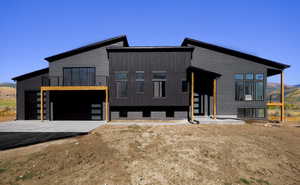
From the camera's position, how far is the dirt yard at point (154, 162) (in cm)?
370

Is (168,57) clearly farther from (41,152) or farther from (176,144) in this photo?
(41,152)

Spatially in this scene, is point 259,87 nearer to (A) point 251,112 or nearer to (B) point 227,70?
(A) point 251,112

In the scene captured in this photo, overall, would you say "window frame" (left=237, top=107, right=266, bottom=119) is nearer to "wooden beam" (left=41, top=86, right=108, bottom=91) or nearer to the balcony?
"wooden beam" (left=41, top=86, right=108, bottom=91)

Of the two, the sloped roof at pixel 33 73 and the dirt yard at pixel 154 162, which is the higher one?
the sloped roof at pixel 33 73

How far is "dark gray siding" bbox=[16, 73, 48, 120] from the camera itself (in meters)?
12.8

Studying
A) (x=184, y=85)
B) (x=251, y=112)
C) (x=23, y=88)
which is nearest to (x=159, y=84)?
(x=184, y=85)

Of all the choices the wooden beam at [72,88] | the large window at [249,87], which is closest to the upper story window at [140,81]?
the wooden beam at [72,88]

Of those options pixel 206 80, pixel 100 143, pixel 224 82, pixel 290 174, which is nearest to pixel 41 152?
pixel 100 143

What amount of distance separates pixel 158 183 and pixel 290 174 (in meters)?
4.72

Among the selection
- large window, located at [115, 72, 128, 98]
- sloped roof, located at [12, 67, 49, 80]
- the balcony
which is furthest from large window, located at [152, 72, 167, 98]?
sloped roof, located at [12, 67, 49, 80]

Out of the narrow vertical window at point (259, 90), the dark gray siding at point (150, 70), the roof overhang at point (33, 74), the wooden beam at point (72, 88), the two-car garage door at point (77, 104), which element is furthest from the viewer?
the narrow vertical window at point (259, 90)

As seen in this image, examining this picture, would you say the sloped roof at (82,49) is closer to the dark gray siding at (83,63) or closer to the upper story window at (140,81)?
the dark gray siding at (83,63)

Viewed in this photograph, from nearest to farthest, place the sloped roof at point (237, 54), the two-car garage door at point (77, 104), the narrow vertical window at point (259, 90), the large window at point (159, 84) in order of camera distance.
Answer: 1. the large window at point (159, 84)
2. the two-car garage door at point (77, 104)
3. the sloped roof at point (237, 54)
4. the narrow vertical window at point (259, 90)

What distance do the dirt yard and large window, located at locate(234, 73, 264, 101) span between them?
741cm
